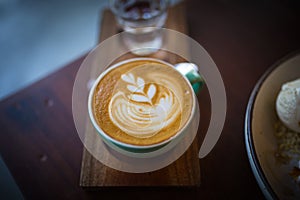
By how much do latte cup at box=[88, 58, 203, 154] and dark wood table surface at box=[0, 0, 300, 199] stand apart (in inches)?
3.9

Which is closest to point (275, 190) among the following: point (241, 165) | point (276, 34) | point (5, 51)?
point (241, 165)

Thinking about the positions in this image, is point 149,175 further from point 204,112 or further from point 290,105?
point 290,105

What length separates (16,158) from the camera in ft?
2.03

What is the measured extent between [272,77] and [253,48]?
0.15 meters

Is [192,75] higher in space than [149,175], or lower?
higher

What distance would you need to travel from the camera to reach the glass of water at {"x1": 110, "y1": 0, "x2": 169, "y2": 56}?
75 cm

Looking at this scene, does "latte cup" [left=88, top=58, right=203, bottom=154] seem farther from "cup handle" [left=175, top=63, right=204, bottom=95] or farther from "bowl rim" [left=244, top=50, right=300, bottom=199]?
"bowl rim" [left=244, top=50, right=300, bottom=199]

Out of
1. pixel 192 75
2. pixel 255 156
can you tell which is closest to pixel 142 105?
pixel 192 75

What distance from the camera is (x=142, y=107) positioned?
574 mm

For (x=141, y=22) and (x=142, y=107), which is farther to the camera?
(x=141, y=22)

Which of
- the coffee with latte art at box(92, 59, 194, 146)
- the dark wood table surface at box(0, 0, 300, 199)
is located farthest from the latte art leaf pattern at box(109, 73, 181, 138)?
the dark wood table surface at box(0, 0, 300, 199)

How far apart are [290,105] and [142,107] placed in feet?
0.94

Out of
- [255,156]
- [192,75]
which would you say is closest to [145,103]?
[192,75]

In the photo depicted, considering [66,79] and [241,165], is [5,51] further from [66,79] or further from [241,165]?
[241,165]
